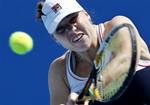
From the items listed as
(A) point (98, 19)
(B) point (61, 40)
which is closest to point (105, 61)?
(B) point (61, 40)

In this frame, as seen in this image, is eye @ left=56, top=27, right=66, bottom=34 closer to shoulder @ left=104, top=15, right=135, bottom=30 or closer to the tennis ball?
shoulder @ left=104, top=15, right=135, bottom=30

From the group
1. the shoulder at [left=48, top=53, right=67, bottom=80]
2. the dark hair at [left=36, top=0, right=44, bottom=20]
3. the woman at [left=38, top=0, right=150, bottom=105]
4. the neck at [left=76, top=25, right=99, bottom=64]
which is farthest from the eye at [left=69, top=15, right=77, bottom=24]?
the shoulder at [left=48, top=53, right=67, bottom=80]

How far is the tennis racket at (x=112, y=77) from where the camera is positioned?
215 cm

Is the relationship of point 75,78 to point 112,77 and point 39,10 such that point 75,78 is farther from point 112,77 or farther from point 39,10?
point 112,77

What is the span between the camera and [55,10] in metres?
2.83

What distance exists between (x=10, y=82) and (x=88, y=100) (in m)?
1.65

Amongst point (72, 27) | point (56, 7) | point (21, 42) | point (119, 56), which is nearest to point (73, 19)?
point (72, 27)

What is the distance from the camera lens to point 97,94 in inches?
93.1

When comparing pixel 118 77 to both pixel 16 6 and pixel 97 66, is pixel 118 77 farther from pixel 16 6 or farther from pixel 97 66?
pixel 16 6

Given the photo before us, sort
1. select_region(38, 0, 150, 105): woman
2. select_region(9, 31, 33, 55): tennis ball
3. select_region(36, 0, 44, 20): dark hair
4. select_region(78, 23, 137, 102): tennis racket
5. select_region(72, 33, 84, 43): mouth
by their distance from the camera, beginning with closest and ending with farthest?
select_region(78, 23, 137, 102): tennis racket < select_region(38, 0, 150, 105): woman < select_region(72, 33, 84, 43): mouth < select_region(36, 0, 44, 20): dark hair < select_region(9, 31, 33, 55): tennis ball

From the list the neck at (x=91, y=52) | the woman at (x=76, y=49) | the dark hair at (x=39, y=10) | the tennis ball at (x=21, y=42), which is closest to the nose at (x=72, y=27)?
the woman at (x=76, y=49)

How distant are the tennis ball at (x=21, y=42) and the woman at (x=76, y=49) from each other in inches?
32.2

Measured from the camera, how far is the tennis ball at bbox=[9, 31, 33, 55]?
12.4ft

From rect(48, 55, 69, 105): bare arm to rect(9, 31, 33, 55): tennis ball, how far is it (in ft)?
2.71
